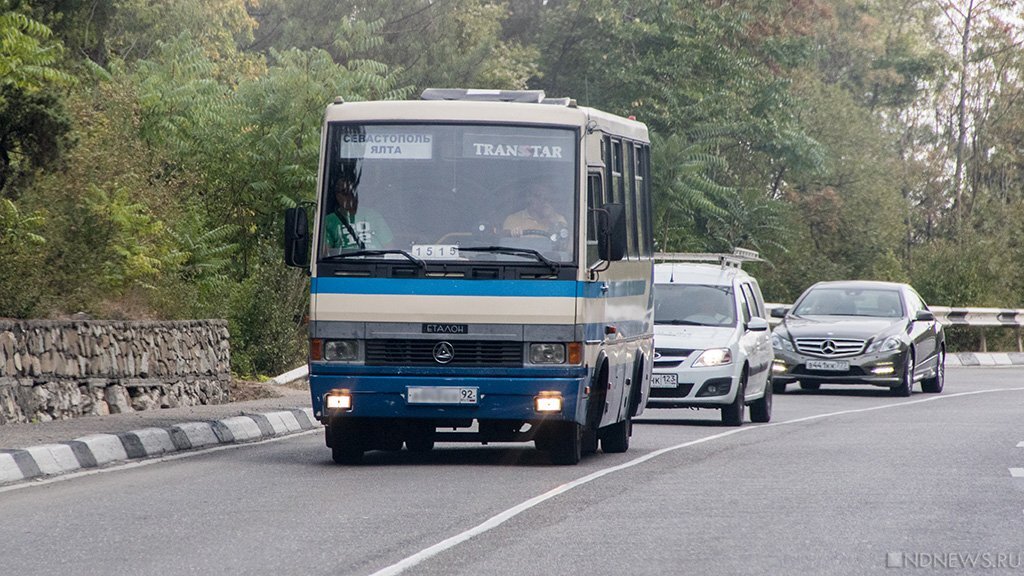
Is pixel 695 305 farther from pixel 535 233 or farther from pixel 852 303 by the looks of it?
pixel 852 303

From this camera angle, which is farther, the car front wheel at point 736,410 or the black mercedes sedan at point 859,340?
the black mercedes sedan at point 859,340

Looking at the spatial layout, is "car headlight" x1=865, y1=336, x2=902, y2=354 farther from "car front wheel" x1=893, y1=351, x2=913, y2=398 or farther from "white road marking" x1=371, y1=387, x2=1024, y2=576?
"white road marking" x1=371, y1=387, x2=1024, y2=576

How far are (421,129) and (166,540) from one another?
537 centimetres

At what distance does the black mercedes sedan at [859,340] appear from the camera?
27.0 meters

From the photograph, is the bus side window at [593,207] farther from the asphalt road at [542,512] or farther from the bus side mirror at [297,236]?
the bus side mirror at [297,236]

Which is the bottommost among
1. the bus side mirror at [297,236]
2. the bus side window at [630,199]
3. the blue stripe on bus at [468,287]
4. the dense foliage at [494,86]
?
the blue stripe on bus at [468,287]

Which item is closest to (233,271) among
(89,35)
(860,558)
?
(89,35)

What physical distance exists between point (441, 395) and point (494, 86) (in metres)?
38.5

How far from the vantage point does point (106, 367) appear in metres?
19.0

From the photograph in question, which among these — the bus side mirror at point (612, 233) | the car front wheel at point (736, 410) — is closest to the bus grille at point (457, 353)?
the bus side mirror at point (612, 233)

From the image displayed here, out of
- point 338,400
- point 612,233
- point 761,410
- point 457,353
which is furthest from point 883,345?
point 338,400

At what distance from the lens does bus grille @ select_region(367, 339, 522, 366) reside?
14.3 metres

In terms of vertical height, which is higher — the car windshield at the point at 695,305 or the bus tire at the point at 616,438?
the car windshield at the point at 695,305

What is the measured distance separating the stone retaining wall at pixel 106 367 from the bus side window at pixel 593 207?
5.58 m
